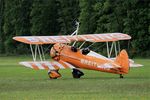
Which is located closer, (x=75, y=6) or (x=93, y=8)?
(x=93, y=8)

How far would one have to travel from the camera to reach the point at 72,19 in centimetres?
9544

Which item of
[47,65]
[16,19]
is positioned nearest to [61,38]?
[47,65]

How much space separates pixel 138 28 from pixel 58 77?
1725 inches

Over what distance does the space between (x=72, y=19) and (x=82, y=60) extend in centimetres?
6394

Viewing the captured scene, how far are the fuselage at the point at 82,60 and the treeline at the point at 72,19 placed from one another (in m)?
38.6

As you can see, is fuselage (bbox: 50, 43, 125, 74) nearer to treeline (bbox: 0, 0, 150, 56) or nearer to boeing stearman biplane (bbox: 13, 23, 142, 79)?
boeing stearman biplane (bbox: 13, 23, 142, 79)

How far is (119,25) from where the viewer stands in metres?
77.7

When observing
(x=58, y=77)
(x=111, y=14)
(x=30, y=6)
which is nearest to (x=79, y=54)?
(x=58, y=77)

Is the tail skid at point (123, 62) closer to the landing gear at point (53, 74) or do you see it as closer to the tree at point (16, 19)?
the landing gear at point (53, 74)

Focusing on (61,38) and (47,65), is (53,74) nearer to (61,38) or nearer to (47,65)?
(47,65)

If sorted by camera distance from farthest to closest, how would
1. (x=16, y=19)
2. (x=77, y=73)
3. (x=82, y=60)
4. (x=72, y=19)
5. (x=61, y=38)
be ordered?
(x=16, y=19), (x=72, y=19), (x=61, y=38), (x=77, y=73), (x=82, y=60)

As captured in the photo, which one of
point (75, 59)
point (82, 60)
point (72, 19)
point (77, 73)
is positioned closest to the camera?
point (82, 60)

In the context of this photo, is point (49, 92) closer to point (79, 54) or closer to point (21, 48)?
point (79, 54)

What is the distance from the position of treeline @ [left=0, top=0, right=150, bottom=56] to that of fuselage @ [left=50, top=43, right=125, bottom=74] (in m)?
38.6
